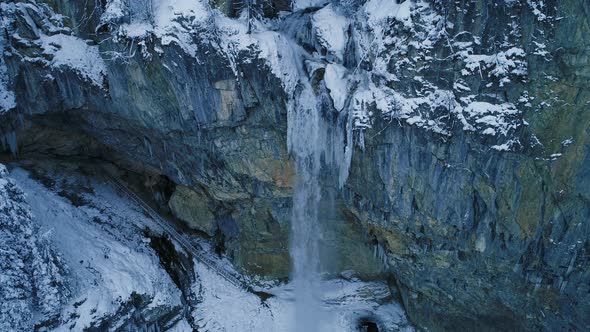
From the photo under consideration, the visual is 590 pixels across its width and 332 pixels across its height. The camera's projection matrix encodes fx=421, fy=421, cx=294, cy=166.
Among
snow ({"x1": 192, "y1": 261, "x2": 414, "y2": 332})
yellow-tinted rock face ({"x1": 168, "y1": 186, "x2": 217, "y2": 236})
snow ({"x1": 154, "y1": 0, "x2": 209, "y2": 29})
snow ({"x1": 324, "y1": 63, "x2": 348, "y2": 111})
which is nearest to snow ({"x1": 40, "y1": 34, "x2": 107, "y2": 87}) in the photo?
snow ({"x1": 154, "y1": 0, "x2": 209, "y2": 29})

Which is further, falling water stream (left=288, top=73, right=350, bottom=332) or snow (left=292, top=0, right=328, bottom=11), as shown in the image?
snow (left=292, top=0, right=328, bottom=11)

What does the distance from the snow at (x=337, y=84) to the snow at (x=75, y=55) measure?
7.00 m

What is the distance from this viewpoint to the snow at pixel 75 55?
12805 millimetres

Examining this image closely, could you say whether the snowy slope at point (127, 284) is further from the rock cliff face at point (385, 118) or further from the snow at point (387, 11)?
the snow at point (387, 11)

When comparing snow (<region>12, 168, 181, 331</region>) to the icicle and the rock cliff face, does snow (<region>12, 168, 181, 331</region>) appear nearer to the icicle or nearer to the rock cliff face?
the icicle

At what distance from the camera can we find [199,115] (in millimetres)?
12602

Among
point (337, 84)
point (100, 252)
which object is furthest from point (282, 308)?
point (337, 84)

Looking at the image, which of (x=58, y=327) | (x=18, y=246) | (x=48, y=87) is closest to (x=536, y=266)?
(x=58, y=327)

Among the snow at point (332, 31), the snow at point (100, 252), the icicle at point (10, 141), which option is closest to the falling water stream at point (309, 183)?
the snow at point (332, 31)

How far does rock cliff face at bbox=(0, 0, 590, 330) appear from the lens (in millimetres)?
9594

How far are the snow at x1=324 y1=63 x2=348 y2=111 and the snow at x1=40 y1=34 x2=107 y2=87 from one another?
23.0 feet

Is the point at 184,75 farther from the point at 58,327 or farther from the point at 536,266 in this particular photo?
the point at 536,266

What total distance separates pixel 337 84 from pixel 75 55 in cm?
811

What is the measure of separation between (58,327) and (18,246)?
7.61 ft
